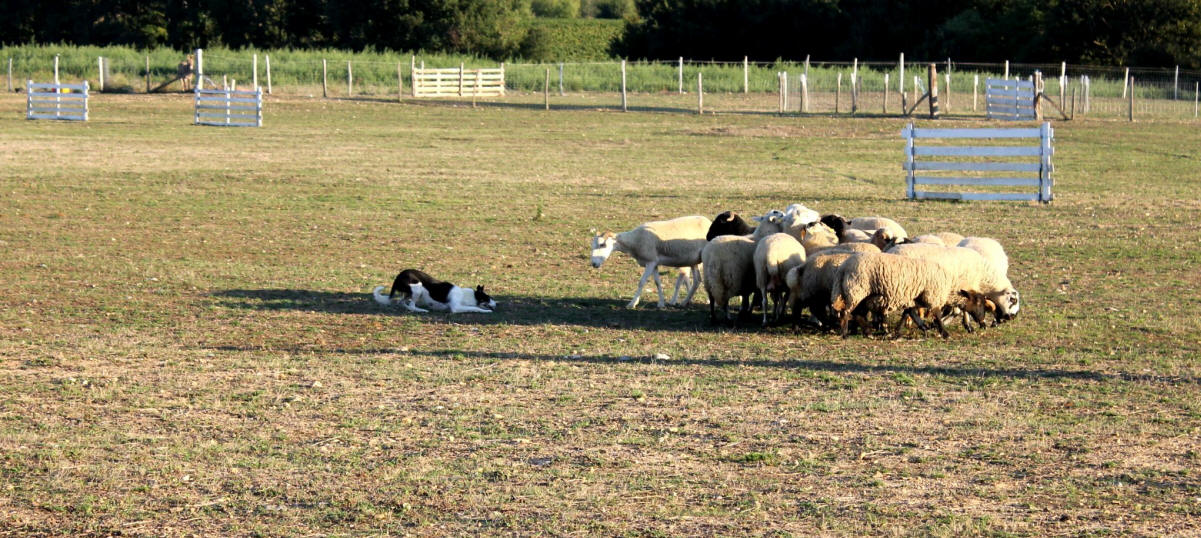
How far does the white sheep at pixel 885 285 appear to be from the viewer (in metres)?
11.4

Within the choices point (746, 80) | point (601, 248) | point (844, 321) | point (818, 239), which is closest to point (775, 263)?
point (844, 321)

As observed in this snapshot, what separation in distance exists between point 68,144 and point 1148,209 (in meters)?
26.0

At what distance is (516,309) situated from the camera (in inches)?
522

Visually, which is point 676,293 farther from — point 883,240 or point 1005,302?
point 1005,302

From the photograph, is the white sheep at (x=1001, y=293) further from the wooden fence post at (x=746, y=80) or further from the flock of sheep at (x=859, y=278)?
the wooden fence post at (x=746, y=80)

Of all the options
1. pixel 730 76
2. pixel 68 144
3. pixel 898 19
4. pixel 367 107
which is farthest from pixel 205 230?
pixel 898 19

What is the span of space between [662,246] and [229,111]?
35.2 metres

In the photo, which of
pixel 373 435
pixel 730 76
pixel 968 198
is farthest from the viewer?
pixel 730 76

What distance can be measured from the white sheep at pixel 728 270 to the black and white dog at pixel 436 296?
2.18m

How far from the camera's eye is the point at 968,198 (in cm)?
2428

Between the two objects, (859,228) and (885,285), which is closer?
(885,285)

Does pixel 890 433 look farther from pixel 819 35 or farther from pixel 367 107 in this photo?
pixel 819 35

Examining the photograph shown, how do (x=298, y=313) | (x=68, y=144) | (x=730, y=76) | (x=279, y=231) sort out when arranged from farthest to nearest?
(x=730, y=76)
(x=68, y=144)
(x=279, y=231)
(x=298, y=313)

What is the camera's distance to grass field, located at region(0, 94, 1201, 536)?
7.18 metres
